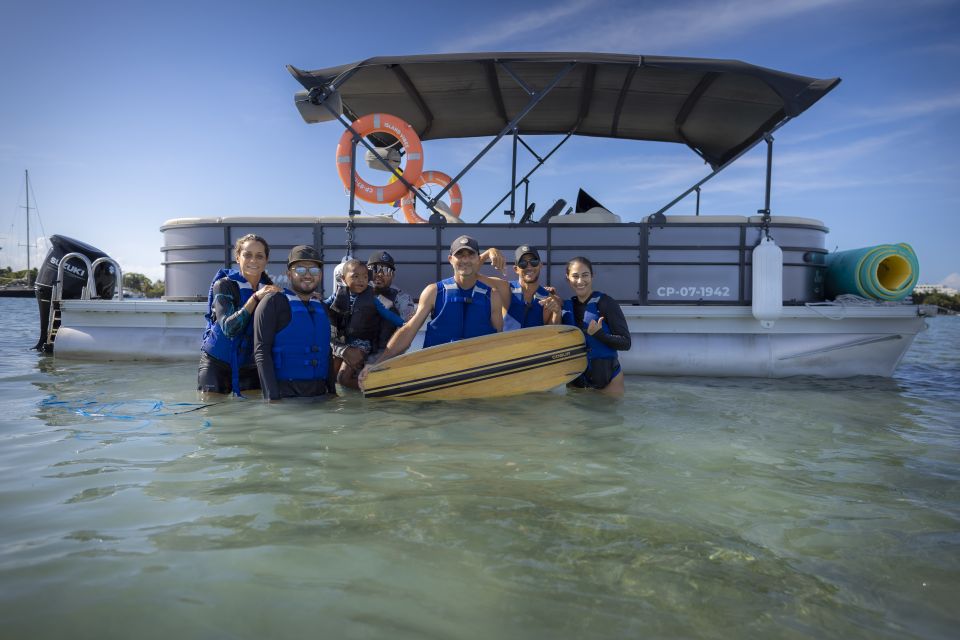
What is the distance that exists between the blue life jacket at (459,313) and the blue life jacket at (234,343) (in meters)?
1.55

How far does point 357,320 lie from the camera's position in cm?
526

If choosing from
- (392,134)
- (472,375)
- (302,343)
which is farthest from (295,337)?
(392,134)

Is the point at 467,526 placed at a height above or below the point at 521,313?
below

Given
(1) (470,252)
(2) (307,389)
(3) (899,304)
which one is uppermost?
(1) (470,252)

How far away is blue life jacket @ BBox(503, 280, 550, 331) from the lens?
5.52m

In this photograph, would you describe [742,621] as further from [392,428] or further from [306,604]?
[392,428]

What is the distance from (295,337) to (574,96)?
18.9 ft

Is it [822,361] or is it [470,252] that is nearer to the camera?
[470,252]

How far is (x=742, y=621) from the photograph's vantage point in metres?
1.79

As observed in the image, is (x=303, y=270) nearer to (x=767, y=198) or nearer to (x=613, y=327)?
(x=613, y=327)

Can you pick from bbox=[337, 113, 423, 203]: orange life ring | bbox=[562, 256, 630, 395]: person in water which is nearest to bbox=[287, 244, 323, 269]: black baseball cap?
bbox=[562, 256, 630, 395]: person in water

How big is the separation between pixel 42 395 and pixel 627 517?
5.66 m

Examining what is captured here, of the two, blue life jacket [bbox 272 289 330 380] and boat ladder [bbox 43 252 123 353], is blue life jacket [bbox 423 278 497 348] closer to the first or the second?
blue life jacket [bbox 272 289 330 380]

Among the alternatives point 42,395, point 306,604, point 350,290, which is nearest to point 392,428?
point 350,290
